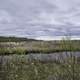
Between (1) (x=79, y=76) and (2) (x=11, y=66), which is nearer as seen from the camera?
(1) (x=79, y=76)

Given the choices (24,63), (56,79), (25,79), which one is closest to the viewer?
(56,79)

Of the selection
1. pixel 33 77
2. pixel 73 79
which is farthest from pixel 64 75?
pixel 33 77

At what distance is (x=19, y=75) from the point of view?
8.88 m

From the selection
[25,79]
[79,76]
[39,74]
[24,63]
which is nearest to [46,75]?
[39,74]

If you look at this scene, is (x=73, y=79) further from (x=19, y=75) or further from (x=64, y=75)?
(x=19, y=75)

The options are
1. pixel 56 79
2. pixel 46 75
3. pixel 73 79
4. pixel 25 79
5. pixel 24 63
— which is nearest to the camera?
pixel 73 79

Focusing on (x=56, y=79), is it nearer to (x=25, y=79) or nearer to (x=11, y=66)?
(x=25, y=79)

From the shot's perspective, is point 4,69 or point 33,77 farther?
point 4,69

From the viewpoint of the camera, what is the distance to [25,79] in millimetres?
8234

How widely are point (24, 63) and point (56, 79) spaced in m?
4.67

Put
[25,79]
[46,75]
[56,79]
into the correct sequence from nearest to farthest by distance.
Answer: [56,79]
[25,79]
[46,75]

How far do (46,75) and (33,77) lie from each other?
630mm

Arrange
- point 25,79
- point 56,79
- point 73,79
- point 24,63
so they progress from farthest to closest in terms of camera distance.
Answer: point 24,63 → point 25,79 → point 56,79 → point 73,79

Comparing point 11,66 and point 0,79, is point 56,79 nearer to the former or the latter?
point 0,79
